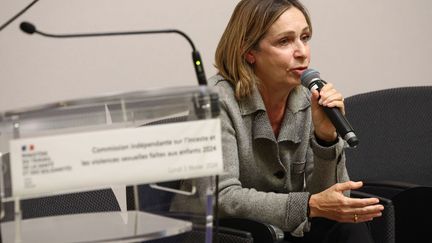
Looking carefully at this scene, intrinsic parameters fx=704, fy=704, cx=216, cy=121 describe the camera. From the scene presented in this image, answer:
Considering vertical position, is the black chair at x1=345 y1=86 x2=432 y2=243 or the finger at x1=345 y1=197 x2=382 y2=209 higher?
the black chair at x1=345 y1=86 x2=432 y2=243

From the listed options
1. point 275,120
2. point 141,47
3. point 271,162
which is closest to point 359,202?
point 271,162

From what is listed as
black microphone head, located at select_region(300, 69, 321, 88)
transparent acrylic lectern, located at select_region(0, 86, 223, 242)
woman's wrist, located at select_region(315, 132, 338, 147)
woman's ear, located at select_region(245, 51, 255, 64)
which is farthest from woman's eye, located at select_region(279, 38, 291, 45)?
transparent acrylic lectern, located at select_region(0, 86, 223, 242)

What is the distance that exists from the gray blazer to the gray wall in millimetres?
519

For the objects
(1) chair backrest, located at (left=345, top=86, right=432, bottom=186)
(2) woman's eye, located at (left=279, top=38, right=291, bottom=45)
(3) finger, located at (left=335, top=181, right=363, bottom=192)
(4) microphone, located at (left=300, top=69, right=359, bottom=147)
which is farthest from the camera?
(1) chair backrest, located at (left=345, top=86, right=432, bottom=186)

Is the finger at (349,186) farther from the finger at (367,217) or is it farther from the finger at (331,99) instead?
the finger at (331,99)

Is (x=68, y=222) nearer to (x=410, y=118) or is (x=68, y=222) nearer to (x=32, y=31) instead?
(x=32, y=31)

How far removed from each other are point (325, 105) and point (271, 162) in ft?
1.19

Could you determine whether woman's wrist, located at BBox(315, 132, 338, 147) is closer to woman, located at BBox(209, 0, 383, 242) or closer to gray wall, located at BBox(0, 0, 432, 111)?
woman, located at BBox(209, 0, 383, 242)

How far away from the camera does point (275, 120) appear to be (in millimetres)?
2311

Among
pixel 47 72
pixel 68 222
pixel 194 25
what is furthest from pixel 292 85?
pixel 68 222

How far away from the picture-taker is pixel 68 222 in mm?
1329

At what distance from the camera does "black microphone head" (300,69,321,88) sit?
202 cm

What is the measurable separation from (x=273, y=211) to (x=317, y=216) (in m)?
0.14

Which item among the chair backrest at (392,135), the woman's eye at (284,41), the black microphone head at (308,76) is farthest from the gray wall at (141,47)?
the black microphone head at (308,76)
